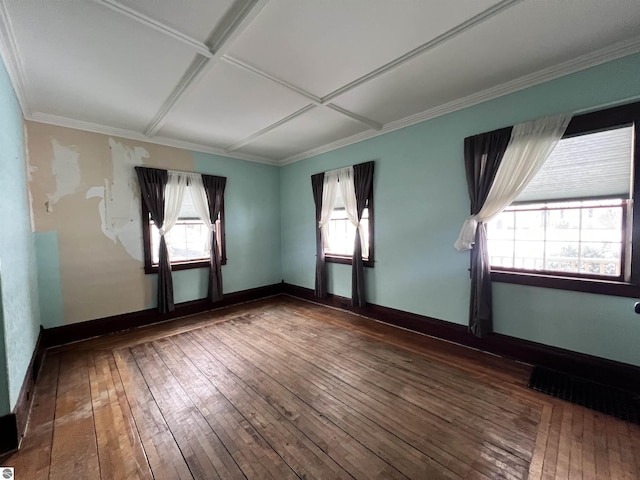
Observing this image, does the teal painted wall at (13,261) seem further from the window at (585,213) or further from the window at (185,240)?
the window at (585,213)

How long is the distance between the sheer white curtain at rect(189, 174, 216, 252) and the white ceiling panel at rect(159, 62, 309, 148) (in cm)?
65

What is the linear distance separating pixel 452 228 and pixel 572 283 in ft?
3.76

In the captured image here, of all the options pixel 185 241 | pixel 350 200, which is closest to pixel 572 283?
pixel 350 200

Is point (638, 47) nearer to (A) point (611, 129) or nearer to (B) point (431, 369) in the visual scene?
(A) point (611, 129)

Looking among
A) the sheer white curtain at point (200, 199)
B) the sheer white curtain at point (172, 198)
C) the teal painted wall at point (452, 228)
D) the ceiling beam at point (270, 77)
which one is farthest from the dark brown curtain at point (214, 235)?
the ceiling beam at point (270, 77)

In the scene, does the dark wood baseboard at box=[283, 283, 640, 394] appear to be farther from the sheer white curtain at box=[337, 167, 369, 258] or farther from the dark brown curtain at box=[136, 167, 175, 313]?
the dark brown curtain at box=[136, 167, 175, 313]

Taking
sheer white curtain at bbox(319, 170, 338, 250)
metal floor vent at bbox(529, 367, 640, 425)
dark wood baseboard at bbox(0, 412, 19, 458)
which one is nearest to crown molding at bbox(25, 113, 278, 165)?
sheer white curtain at bbox(319, 170, 338, 250)

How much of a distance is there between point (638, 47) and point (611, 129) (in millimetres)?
583

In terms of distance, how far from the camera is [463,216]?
9.63ft

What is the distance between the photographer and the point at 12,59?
6.53ft

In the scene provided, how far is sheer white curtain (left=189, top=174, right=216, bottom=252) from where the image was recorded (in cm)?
422

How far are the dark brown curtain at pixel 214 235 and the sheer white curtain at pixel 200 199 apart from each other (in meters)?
0.05

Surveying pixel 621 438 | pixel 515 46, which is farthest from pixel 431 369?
pixel 515 46

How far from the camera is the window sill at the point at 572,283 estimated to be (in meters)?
2.09
